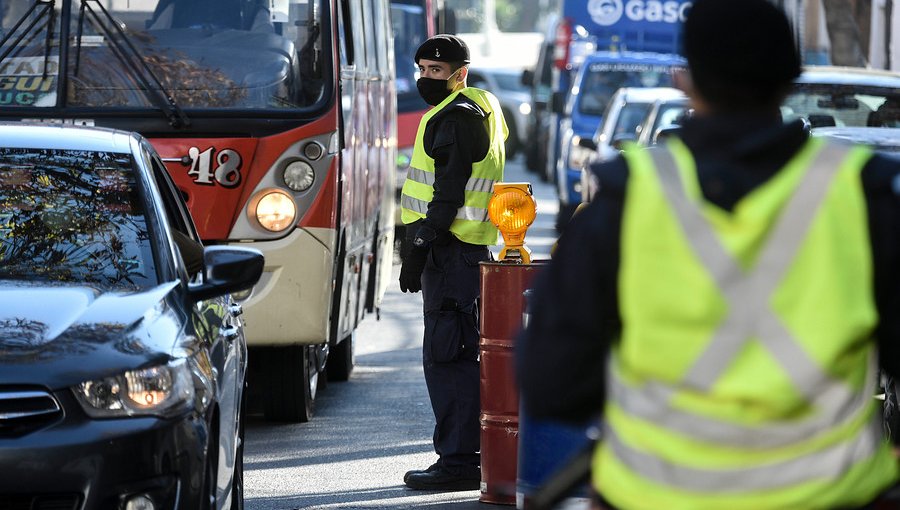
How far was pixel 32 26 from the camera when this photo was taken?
8930mm

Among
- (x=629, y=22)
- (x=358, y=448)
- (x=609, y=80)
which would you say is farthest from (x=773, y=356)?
(x=629, y=22)

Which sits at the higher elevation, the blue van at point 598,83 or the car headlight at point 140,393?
the car headlight at point 140,393

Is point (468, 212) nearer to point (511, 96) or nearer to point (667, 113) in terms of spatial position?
point (667, 113)

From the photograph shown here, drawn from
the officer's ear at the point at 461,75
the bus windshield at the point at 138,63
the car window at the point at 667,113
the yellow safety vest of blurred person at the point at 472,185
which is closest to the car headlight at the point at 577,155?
the car window at the point at 667,113

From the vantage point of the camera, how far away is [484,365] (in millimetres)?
6879

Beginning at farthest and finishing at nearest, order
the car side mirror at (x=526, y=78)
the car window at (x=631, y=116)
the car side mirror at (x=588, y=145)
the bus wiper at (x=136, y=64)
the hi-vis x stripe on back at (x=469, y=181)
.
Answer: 1. the car side mirror at (x=526, y=78)
2. the car window at (x=631, y=116)
3. the car side mirror at (x=588, y=145)
4. the bus wiper at (x=136, y=64)
5. the hi-vis x stripe on back at (x=469, y=181)

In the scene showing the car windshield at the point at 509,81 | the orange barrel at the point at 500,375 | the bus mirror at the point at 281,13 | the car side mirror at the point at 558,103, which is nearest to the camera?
the orange barrel at the point at 500,375

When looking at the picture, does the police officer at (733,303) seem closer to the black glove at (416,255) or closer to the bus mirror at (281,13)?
the black glove at (416,255)

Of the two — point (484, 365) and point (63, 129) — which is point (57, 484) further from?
point (484, 365)

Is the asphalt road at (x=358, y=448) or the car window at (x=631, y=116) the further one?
the car window at (x=631, y=116)

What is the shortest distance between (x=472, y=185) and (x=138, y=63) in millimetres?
2038

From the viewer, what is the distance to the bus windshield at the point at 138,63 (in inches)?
352

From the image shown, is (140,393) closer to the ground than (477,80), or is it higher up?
higher up

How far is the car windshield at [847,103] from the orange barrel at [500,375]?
16.6 feet
